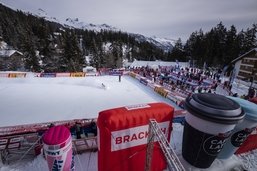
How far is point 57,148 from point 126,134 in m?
1.70

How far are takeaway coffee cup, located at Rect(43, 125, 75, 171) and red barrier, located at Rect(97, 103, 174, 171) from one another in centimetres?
82

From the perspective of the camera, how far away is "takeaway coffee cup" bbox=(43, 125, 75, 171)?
3.76 meters

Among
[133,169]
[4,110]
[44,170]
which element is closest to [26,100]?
[4,110]

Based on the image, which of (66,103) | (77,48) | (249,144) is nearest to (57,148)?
(249,144)

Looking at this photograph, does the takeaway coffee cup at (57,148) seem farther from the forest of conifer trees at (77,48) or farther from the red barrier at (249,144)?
the forest of conifer trees at (77,48)

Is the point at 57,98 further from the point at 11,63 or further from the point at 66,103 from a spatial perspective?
the point at 11,63

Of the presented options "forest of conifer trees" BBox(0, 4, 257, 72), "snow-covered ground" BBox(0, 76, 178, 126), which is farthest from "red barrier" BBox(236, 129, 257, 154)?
"forest of conifer trees" BBox(0, 4, 257, 72)

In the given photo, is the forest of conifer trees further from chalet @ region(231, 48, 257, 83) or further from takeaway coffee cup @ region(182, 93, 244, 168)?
takeaway coffee cup @ region(182, 93, 244, 168)

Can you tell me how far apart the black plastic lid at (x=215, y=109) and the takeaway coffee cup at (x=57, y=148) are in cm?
323

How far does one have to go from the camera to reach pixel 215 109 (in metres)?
3.55

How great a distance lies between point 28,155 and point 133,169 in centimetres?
437

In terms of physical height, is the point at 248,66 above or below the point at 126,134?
above

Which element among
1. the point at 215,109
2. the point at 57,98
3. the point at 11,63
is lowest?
the point at 57,98

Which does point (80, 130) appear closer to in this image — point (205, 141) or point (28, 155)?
point (28, 155)
